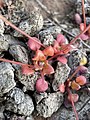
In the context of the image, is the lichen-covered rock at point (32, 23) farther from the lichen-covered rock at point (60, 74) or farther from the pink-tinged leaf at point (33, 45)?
the lichen-covered rock at point (60, 74)

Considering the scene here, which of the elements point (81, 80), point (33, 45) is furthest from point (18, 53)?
point (81, 80)

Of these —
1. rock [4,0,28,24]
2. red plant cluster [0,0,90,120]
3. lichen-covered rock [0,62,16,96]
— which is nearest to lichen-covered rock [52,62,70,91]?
red plant cluster [0,0,90,120]

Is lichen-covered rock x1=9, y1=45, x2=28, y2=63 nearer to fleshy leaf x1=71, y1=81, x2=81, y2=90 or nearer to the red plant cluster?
the red plant cluster

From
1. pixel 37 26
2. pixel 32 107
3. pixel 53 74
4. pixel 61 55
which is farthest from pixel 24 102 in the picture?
pixel 37 26

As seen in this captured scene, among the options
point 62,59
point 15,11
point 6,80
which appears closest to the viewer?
point 6,80

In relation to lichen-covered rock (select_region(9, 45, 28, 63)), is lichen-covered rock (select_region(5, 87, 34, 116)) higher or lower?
lower

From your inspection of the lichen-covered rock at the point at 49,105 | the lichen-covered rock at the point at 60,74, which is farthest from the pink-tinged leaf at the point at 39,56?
the lichen-covered rock at the point at 49,105

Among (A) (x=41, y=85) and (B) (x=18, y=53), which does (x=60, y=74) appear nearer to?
(A) (x=41, y=85)
